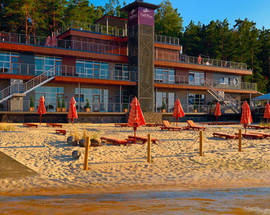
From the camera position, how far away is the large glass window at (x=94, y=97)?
31.8 meters

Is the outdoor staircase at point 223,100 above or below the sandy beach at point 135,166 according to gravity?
above

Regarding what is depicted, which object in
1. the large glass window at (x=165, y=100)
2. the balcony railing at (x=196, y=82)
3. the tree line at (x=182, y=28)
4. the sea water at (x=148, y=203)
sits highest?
the tree line at (x=182, y=28)

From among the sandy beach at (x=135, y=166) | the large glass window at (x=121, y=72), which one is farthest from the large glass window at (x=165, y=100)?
the sandy beach at (x=135, y=166)

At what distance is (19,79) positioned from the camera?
28.4 m

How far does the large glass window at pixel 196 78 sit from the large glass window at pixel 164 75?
3.11 meters

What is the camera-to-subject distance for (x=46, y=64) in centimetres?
3058

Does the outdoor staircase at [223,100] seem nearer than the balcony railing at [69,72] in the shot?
No

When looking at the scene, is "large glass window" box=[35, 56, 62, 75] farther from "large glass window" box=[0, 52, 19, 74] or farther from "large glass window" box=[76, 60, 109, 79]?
"large glass window" box=[76, 60, 109, 79]

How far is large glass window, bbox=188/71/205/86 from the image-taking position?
40.1 metres

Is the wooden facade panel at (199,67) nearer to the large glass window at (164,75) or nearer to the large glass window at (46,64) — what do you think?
the large glass window at (164,75)

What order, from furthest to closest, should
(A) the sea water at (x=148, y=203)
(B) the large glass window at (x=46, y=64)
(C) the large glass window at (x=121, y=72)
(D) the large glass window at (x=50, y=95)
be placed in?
(C) the large glass window at (x=121, y=72) → (B) the large glass window at (x=46, y=64) → (D) the large glass window at (x=50, y=95) → (A) the sea water at (x=148, y=203)

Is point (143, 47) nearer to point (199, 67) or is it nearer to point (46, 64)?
point (199, 67)

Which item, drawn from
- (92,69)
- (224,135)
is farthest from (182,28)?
(224,135)

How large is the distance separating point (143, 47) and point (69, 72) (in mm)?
8787
